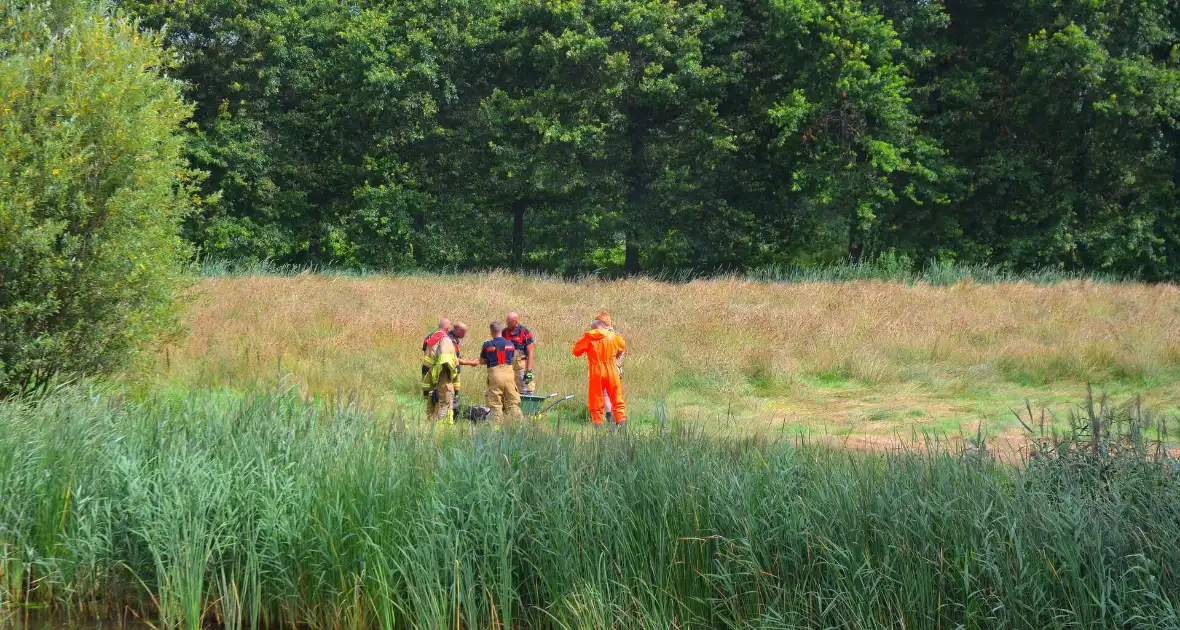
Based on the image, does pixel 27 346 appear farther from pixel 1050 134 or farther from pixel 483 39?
pixel 1050 134

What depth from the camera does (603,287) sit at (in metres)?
25.1

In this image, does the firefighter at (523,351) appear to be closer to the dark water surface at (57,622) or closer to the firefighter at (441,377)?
the firefighter at (441,377)

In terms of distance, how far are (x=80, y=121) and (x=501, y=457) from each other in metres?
6.40

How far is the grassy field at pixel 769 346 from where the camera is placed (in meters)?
15.1

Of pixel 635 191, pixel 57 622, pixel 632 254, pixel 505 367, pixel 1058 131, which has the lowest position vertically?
pixel 57 622

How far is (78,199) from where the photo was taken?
410 inches

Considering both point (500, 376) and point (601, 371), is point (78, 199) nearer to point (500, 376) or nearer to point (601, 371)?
point (500, 376)

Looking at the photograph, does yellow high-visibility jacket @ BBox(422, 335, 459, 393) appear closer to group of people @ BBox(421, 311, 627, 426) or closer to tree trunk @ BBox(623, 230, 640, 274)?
group of people @ BBox(421, 311, 627, 426)

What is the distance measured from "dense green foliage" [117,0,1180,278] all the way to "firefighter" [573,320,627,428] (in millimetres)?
21717

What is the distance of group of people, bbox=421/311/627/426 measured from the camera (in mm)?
12367

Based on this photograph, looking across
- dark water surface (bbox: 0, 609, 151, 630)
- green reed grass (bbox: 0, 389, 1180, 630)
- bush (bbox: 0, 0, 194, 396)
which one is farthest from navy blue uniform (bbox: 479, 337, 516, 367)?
dark water surface (bbox: 0, 609, 151, 630)

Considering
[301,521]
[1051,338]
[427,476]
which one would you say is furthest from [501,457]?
[1051,338]

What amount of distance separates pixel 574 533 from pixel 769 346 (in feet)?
39.9

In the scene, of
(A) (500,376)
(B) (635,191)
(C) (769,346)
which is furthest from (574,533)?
(B) (635,191)
